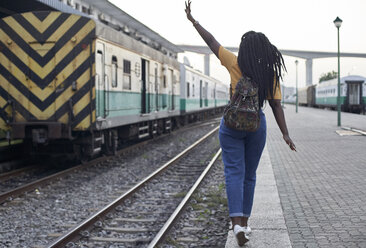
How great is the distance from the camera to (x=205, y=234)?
5.46 metres

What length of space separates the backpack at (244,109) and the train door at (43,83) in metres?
6.41

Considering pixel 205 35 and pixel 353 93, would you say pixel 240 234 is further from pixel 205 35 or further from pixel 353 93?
pixel 353 93

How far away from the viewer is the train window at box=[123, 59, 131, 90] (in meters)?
11.5

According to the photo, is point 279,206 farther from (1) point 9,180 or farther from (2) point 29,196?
(1) point 9,180

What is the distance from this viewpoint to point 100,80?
32.4ft

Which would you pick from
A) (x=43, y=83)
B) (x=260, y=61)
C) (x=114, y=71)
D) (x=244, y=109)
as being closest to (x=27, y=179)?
(x=43, y=83)

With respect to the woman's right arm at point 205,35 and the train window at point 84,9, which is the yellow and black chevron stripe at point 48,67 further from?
the train window at point 84,9

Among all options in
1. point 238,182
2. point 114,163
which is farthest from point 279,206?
point 114,163

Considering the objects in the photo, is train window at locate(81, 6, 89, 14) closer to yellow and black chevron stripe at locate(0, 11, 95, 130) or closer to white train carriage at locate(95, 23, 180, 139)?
white train carriage at locate(95, 23, 180, 139)

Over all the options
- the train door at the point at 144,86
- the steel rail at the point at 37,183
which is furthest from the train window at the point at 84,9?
the steel rail at the point at 37,183

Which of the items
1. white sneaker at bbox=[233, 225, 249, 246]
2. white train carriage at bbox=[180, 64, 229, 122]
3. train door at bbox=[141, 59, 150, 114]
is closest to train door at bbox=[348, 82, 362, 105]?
white train carriage at bbox=[180, 64, 229, 122]

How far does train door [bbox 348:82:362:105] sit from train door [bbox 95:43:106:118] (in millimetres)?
39915

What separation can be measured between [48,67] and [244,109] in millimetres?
6630

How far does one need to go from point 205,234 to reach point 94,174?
4604 mm
